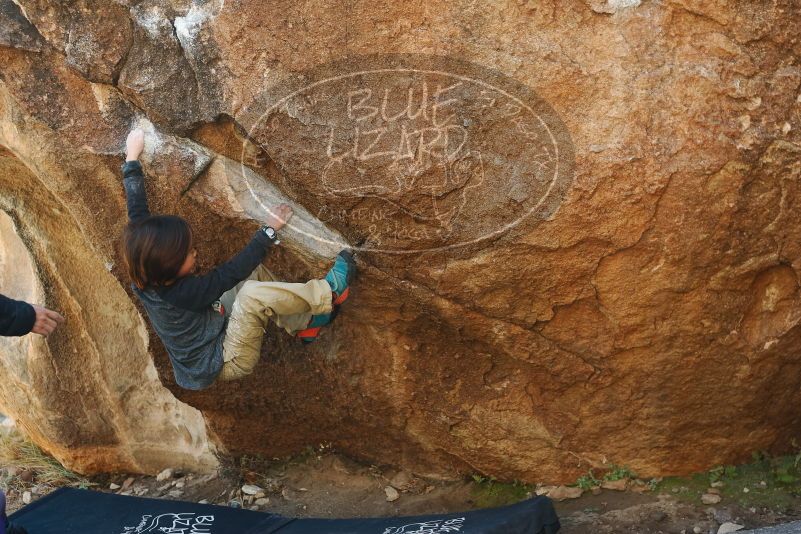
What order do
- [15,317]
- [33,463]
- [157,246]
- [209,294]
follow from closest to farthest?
1. [157,246]
2. [209,294]
3. [15,317]
4. [33,463]

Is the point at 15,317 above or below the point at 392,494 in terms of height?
above

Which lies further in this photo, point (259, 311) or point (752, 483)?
point (752, 483)

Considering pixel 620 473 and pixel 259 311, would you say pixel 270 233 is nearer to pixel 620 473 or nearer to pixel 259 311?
pixel 259 311

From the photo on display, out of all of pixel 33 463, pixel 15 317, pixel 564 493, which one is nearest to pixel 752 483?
pixel 564 493

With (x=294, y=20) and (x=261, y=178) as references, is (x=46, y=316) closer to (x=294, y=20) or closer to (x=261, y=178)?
(x=261, y=178)

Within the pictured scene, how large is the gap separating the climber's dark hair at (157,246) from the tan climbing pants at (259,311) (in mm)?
267

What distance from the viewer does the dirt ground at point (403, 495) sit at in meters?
3.45

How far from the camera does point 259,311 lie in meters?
3.16

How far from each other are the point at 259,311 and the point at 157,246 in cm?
41

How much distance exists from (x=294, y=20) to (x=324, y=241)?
78cm

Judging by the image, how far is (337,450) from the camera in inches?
165

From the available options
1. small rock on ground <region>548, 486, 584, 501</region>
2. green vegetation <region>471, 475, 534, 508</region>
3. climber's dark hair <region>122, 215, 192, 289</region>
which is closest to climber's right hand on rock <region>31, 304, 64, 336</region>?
climber's dark hair <region>122, 215, 192, 289</region>

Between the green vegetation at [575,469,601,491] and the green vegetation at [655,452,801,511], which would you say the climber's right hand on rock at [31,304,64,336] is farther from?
the green vegetation at [655,452,801,511]

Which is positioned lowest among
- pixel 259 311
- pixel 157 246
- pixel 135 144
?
pixel 259 311
